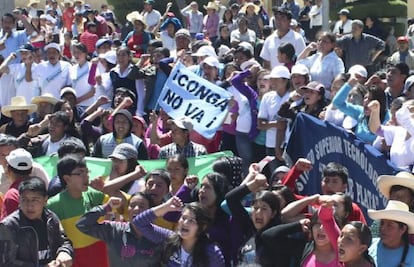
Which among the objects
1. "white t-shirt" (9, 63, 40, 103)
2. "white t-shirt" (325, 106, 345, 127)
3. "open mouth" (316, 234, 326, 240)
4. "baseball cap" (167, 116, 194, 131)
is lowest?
"white t-shirt" (9, 63, 40, 103)

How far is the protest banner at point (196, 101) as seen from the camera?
10961 mm

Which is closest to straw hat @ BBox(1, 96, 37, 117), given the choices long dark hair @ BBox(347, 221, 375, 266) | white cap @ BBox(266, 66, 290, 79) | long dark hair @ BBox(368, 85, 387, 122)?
white cap @ BBox(266, 66, 290, 79)

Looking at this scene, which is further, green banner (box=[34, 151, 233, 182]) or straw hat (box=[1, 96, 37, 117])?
straw hat (box=[1, 96, 37, 117])

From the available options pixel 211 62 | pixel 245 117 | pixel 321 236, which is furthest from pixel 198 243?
pixel 211 62

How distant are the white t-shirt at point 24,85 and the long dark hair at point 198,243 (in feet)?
22.1

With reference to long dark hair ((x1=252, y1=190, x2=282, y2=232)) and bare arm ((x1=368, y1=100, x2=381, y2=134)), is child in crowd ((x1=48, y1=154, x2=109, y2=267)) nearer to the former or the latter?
long dark hair ((x1=252, y1=190, x2=282, y2=232))

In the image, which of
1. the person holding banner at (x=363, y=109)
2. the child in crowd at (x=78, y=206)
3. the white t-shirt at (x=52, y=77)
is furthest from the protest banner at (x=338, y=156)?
the white t-shirt at (x=52, y=77)

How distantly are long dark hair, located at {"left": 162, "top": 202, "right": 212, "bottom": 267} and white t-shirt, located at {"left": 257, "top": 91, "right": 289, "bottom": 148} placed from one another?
390cm

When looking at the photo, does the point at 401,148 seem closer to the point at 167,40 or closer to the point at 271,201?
the point at 271,201

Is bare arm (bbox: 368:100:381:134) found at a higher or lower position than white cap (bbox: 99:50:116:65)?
higher

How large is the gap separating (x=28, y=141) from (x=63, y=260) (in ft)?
14.0

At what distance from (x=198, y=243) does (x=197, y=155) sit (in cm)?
306

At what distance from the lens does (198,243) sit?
7148mm

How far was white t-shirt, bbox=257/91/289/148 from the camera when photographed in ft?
36.3
